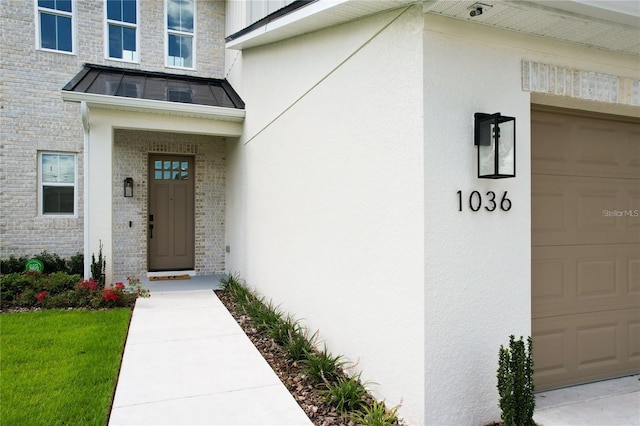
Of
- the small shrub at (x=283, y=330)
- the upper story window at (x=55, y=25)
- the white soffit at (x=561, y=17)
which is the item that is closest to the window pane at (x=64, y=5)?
the upper story window at (x=55, y=25)

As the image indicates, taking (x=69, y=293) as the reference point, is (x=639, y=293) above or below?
above

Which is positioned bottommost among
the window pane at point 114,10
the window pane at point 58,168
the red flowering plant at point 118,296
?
the red flowering plant at point 118,296

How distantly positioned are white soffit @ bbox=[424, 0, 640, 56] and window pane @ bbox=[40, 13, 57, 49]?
395 inches

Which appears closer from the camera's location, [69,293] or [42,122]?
[69,293]

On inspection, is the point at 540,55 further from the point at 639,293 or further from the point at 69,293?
the point at 69,293

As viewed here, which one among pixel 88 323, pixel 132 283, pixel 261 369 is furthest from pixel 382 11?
pixel 132 283

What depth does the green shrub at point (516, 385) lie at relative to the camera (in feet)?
9.05

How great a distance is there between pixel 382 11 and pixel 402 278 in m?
2.15

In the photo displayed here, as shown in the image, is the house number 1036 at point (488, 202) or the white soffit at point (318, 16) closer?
the house number 1036 at point (488, 202)

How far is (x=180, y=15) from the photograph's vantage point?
10156 millimetres

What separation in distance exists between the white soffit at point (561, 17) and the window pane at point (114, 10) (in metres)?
9.40

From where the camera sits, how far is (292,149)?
546cm

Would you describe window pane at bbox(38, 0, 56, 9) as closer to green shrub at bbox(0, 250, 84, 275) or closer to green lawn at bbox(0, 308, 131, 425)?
green shrub at bbox(0, 250, 84, 275)

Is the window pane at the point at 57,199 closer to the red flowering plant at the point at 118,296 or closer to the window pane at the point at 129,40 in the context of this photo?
the window pane at the point at 129,40
